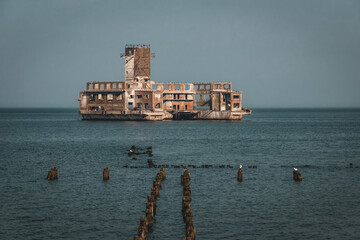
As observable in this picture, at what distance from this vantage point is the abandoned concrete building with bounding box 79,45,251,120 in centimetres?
16262

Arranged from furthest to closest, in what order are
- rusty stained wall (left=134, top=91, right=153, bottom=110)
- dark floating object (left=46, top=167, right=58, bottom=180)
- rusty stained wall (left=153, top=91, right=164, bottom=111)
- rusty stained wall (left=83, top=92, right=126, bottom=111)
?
1. rusty stained wall (left=153, top=91, right=164, bottom=111)
2. rusty stained wall (left=134, top=91, right=153, bottom=110)
3. rusty stained wall (left=83, top=92, right=126, bottom=111)
4. dark floating object (left=46, top=167, right=58, bottom=180)

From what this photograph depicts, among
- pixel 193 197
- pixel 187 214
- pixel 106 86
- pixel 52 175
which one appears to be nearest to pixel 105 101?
pixel 106 86

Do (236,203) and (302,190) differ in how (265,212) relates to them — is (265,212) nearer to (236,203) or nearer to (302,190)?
(236,203)

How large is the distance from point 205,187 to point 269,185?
586 cm

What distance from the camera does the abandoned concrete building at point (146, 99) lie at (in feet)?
534

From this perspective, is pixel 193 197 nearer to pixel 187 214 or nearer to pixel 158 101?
pixel 187 214

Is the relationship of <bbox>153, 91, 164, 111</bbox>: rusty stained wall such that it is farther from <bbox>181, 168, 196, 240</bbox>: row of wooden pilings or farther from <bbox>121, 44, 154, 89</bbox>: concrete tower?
<bbox>181, 168, 196, 240</bbox>: row of wooden pilings

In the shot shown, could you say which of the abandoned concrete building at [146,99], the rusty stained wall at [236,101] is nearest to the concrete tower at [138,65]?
the abandoned concrete building at [146,99]

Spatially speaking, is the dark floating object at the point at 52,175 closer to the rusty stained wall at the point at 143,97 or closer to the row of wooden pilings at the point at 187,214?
the row of wooden pilings at the point at 187,214

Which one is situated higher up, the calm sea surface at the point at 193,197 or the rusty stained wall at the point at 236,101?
the rusty stained wall at the point at 236,101

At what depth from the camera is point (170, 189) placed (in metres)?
45.0

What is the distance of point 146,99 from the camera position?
16312 centimetres

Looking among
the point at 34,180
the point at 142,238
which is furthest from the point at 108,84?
the point at 142,238

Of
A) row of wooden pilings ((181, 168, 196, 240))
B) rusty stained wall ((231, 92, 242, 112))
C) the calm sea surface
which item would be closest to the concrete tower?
rusty stained wall ((231, 92, 242, 112))
